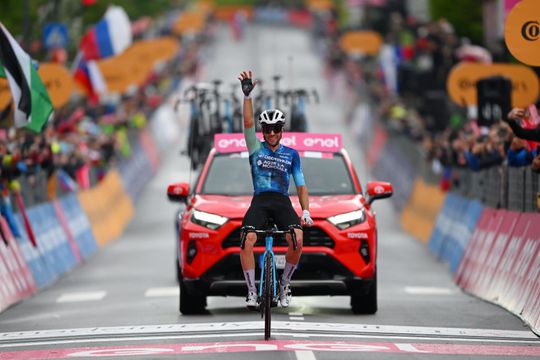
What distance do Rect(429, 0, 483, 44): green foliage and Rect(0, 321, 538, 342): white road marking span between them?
56083 mm

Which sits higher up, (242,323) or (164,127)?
(242,323)

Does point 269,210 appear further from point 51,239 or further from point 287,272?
point 51,239

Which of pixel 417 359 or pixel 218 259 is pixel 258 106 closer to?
pixel 218 259

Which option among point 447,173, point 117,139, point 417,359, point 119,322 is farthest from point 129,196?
point 417,359

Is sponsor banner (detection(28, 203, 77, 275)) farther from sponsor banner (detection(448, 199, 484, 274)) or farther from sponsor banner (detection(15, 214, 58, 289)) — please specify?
sponsor banner (detection(448, 199, 484, 274))

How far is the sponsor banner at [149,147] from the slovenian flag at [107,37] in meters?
19.6

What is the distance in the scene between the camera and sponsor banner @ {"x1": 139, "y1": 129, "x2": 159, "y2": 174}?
2366 inches

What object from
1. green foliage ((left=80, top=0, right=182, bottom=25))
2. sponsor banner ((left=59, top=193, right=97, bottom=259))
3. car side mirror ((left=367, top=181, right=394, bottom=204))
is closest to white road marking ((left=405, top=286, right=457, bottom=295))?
car side mirror ((left=367, top=181, right=394, bottom=204))

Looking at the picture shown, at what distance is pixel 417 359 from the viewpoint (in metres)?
14.1

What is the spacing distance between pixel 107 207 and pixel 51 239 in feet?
44.0

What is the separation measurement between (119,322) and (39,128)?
577cm

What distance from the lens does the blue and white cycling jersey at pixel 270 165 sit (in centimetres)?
1603

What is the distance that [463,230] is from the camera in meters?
28.2

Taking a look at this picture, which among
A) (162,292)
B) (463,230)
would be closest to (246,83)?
(162,292)
